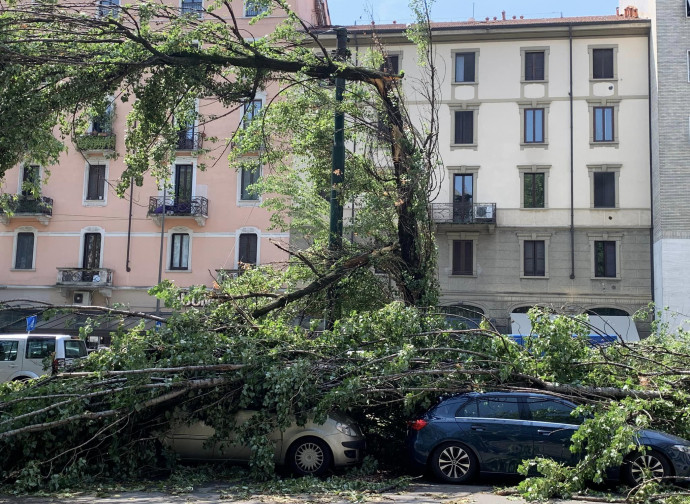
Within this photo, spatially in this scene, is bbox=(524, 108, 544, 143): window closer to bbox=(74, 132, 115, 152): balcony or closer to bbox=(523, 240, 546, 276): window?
bbox=(523, 240, 546, 276): window

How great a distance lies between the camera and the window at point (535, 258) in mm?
30406

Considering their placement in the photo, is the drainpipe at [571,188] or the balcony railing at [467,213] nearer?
the drainpipe at [571,188]

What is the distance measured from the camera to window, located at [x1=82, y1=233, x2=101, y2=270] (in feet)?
109

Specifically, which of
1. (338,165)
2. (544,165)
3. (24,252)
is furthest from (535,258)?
(24,252)

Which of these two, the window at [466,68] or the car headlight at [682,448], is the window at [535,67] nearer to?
the window at [466,68]

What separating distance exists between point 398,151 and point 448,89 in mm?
19923

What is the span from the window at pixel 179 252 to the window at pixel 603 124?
64.5 ft

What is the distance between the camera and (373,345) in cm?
988

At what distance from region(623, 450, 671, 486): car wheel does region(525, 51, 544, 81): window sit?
25.5 meters

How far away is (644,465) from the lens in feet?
27.7

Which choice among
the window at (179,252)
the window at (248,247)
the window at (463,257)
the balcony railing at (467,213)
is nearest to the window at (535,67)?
the balcony railing at (467,213)

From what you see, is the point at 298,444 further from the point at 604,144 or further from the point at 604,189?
the point at 604,144

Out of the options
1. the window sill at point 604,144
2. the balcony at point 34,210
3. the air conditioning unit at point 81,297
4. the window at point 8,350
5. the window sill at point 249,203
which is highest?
the window sill at point 604,144

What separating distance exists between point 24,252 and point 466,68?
23.3 metres
